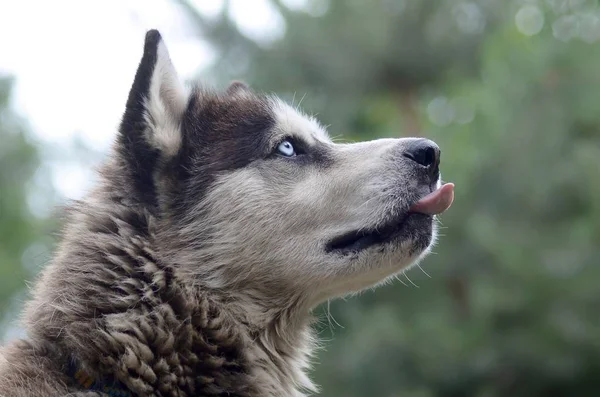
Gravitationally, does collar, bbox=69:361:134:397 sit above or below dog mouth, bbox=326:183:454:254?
below

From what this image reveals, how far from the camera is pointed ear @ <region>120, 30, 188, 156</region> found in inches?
188

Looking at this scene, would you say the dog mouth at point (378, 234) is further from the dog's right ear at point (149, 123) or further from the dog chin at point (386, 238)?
the dog's right ear at point (149, 123)

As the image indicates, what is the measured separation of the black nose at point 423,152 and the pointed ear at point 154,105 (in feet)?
4.37

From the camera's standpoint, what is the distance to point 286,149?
17.0 feet

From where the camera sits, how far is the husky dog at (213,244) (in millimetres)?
4402

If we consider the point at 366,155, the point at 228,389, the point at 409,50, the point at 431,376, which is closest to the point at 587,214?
the point at 431,376

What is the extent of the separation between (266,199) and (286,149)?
0.39 meters

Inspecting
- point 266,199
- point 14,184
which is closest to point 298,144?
point 266,199

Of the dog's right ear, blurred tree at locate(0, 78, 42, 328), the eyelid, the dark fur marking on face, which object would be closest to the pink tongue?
the eyelid

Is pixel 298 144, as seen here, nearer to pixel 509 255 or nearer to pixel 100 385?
pixel 100 385

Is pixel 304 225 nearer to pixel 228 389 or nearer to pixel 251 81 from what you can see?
pixel 228 389

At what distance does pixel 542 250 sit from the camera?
12.9 metres

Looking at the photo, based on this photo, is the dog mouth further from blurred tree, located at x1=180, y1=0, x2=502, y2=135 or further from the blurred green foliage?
blurred tree, located at x1=180, y1=0, x2=502, y2=135

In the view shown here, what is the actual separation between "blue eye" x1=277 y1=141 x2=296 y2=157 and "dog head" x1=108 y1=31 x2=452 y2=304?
13 mm
